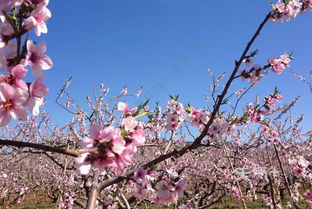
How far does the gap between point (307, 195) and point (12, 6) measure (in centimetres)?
684

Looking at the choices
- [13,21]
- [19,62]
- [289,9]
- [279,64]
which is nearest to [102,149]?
[19,62]

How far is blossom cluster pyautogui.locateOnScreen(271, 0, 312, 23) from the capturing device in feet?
Answer: 9.11

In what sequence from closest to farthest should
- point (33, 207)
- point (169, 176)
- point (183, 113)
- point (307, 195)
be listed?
point (169, 176)
point (183, 113)
point (307, 195)
point (33, 207)

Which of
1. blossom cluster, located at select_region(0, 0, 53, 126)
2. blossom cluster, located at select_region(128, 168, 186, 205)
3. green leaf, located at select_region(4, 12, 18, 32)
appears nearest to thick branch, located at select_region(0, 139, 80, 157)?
blossom cluster, located at select_region(0, 0, 53, 126)

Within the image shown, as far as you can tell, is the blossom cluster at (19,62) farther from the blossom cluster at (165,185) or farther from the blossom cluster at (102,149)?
the blossom cluster at (165,185)

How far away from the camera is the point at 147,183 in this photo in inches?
87.7

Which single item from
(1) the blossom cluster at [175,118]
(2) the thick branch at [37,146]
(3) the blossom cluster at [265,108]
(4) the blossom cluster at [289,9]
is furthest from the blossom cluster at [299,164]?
(2) the thick branch at [37,146]

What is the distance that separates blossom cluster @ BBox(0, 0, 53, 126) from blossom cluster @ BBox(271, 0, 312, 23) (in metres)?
2.48

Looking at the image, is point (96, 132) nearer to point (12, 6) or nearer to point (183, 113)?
point (12, 6)

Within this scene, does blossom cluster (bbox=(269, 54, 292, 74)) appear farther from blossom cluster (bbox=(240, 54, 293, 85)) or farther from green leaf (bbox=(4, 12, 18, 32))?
green leaf (bbox=(4, 12, 18, 32))

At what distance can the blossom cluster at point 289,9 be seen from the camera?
9.11ft

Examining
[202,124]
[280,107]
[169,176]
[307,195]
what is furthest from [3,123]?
[280,107]

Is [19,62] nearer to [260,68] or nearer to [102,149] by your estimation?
[102,149]

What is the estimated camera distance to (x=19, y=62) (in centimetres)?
110
